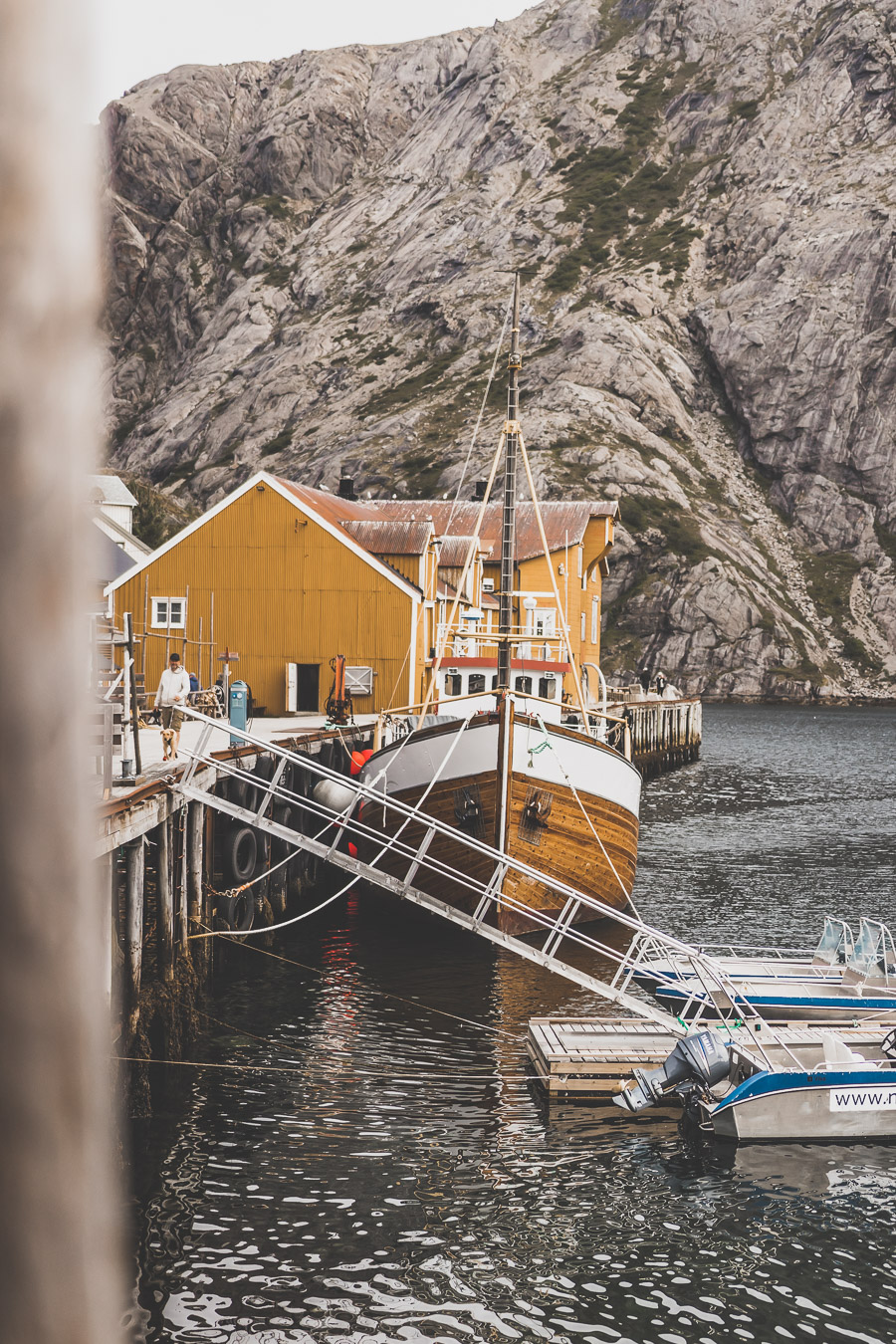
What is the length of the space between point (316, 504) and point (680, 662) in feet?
366

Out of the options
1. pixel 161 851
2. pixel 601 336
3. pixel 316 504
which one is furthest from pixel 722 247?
pixel 161 851

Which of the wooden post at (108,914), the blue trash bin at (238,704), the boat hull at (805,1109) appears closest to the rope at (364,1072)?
the wooden post at (108,914)

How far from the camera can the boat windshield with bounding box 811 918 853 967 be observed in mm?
21578

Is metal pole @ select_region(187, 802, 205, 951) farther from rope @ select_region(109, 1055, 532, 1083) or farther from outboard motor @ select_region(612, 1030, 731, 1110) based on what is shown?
outboard motor @ select_region(612, 1030, 731, 1110)

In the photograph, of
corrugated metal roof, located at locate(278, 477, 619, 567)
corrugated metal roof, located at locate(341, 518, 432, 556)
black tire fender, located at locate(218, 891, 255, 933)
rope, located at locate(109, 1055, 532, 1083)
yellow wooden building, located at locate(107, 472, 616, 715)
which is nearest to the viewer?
rope, located at locate(109, 1055, 532, 1083)

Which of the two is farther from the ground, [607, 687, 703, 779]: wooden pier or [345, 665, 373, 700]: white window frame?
[345, 665, 373, 700]: white window frame

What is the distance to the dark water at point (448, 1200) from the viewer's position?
10.5m

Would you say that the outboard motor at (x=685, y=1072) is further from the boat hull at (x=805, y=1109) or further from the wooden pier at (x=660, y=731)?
the wooden pier at (x=660, y=731)

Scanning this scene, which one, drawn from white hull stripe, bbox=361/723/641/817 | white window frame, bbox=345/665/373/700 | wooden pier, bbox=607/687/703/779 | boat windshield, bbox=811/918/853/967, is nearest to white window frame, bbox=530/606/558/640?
wooden pier, bbox=607/687/703/779

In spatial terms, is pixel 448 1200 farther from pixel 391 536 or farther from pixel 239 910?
pixel 391 536

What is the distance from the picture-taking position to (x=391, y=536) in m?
46.9

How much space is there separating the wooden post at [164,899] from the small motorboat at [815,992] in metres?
7.76

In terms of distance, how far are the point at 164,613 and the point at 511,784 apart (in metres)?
23.8

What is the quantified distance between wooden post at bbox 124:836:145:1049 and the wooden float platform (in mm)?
5506
